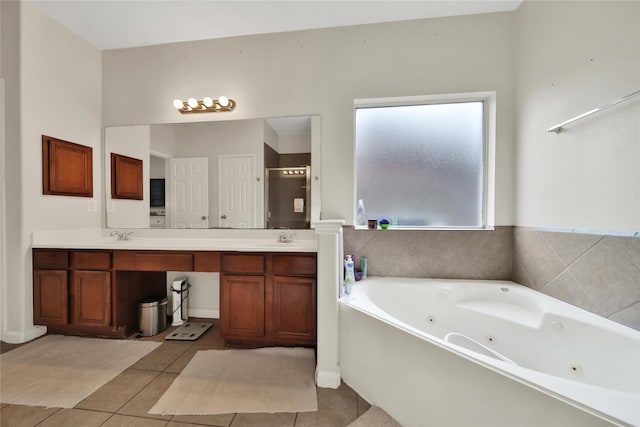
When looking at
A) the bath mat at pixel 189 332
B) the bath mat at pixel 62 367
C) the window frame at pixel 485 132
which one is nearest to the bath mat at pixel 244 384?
the bath mat at pixel 189 332

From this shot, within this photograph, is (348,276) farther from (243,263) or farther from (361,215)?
(243,263)

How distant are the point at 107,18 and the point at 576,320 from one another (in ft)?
13.1

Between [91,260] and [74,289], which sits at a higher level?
[91,260]

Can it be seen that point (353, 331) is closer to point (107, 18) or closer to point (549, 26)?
point (549, 26)

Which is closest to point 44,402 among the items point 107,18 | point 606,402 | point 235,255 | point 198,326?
point 198,326

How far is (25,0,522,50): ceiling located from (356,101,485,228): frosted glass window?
0.73 meters

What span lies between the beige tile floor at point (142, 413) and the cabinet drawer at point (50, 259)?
1083mm

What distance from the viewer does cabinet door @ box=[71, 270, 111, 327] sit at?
2152 millimetres

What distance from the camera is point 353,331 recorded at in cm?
156

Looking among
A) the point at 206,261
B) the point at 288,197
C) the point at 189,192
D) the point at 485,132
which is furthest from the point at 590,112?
the point at 189,192

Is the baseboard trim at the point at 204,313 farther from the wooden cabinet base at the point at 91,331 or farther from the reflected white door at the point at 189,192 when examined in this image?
the reflected white door at the point at 189,192

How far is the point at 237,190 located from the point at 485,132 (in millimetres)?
2317

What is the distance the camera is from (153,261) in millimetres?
2111

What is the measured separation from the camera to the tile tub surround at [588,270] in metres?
1.27
